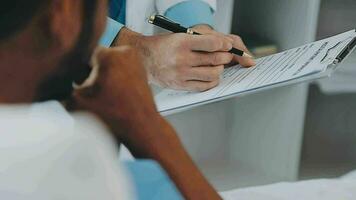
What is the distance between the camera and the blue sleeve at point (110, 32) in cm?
28

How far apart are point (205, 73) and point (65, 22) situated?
0.18 m

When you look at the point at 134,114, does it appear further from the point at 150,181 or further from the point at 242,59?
the point at 242,59

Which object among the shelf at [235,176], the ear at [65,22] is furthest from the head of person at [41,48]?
the shelf at [235,176]

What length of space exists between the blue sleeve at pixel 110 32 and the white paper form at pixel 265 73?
0.04 metres

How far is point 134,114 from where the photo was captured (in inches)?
11.1

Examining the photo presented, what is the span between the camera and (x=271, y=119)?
569 millimetres

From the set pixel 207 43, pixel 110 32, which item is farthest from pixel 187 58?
pixel 110 32

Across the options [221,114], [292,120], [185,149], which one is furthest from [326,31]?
[185,149]

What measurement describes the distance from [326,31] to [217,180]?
0.28 meters

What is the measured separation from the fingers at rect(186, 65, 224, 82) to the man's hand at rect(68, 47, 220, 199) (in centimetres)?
12

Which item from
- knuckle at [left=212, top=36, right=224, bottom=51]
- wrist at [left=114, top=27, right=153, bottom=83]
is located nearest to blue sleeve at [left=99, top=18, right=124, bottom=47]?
wrist at [left=114, top=27, right=153, bottom=83]

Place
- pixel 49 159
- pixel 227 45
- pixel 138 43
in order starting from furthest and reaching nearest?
1. pixel 227 45
2. pixel 138 43
3. pixel 49 159

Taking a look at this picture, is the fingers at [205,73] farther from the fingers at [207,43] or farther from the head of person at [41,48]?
the head of person at [41,48]

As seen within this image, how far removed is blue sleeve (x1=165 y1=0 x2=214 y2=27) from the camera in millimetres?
427
